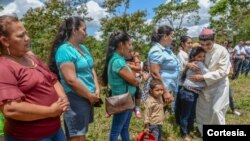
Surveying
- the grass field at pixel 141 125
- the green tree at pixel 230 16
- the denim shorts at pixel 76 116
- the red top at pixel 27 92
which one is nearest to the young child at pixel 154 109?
the grass field at pixel 141 125

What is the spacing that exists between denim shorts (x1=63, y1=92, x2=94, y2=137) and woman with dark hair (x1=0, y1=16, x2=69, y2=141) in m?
0.83

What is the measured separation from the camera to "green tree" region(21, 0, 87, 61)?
40.3 feet

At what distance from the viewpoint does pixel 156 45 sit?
511 cm

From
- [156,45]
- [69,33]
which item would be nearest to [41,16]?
[156,45]

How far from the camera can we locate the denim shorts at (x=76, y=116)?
360 cm

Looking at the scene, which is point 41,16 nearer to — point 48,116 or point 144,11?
point 144,11

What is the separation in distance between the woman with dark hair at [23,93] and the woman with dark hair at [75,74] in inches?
30.0

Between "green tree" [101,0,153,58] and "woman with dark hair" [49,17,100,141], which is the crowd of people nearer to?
"woman with dark hair" [49,17,100,141]

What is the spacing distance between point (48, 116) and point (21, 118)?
18 centimetres

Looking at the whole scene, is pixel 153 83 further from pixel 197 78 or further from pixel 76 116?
pixel 76 116

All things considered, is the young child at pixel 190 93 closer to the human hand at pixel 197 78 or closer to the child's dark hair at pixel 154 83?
the human hand at pixel 197 78

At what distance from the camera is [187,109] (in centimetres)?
564

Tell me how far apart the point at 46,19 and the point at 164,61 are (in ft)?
27.3

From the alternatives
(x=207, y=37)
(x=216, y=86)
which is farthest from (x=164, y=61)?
(x=216, y=86)
